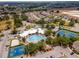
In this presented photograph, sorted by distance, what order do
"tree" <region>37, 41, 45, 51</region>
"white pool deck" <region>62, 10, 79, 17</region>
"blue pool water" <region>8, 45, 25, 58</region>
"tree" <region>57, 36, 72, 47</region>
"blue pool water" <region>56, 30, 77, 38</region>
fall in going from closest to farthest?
"blue pool water" <region>8, 45, 25, 58</region>
"tree" <region>37, 41, 45, 51</region>
"tree" <region>57, 36, 72, 47</region>
"blue pool water" <region>56, 30, 77, 38</region>
"white pool deck" <region>62, 10, 79, 17</region>

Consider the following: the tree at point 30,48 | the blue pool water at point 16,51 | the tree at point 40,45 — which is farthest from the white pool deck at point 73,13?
the blue pool water at point 16,51

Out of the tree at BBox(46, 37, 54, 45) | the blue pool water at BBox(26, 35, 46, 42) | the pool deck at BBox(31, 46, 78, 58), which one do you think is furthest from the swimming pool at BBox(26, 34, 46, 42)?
the pool deck at BBox(31, 46, 78, 58)

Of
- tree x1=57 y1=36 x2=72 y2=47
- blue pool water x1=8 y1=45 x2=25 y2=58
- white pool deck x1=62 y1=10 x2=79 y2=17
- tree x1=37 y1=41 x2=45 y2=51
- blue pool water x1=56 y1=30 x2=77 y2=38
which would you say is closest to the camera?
blue pool water x1=8 y1=45 x2=25 y2=58

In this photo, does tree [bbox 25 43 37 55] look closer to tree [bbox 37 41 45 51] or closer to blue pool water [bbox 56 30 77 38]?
tree [bbox 37 41 45 51]

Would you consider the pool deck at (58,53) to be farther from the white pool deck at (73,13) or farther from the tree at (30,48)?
the white pool deck at (73,13)

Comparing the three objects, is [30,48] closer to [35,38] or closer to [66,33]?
[35,38]

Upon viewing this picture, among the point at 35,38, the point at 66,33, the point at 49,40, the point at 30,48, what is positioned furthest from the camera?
the point at 66,33

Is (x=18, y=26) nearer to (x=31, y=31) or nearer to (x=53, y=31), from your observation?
(x=31, y=31)

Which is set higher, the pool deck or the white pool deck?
the white pool deck

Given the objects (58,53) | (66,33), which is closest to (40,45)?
(58,53)
